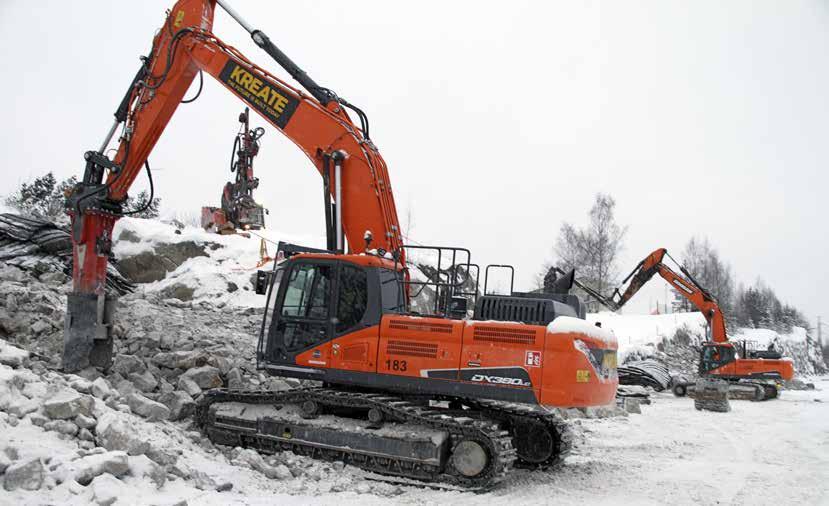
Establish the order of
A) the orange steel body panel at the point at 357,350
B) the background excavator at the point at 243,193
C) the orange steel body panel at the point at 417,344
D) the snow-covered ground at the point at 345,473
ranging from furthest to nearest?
the background excavator at the point at 243,193
the orange steel body panel at the point at 357,350
the orange steel body panel at the point at 417,344
the snow-covered ground at the point at 345,473

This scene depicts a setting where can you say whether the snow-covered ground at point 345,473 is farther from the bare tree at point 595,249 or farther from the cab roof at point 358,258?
the bare tree at point 595,249

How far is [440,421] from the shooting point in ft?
23.0

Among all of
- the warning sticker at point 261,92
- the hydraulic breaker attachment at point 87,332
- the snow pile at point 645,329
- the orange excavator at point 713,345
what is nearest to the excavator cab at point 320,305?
the warning sticker at point 261,92

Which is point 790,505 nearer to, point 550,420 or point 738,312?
point 550,420

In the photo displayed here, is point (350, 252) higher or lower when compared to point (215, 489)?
higher

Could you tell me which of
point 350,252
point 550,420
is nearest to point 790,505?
point 550,420

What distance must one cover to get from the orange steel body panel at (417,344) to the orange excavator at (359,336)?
0.02 meters

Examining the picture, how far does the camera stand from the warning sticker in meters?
8.67

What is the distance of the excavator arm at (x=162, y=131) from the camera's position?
823 centimetres

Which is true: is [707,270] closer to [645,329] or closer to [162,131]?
[645,329]

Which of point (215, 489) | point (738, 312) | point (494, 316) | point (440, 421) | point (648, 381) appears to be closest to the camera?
point (215, 489)

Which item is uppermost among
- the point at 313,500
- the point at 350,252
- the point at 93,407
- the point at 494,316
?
the point at 350,252

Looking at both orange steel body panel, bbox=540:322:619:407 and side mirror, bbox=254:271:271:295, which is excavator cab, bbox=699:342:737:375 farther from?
side mirror, bbox=254:271:271:295

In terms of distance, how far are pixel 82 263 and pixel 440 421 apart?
5.17 m
